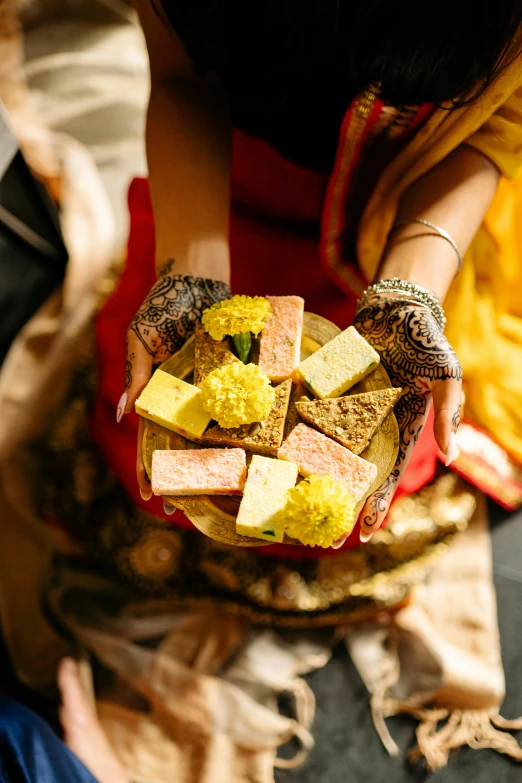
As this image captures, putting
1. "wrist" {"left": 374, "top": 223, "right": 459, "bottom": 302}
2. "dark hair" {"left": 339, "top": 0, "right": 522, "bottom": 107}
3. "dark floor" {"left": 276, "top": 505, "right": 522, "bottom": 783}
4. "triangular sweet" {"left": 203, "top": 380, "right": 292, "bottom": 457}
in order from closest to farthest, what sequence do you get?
"dark hair" {"left": 339, "top": 0, "right": 522, "bottom": 107} < "triangular sweet" {"left": 203, "top": 380, "right": 292, "bottom": 457} < "wrist" {"left": 374, "top": 223, "right": 459, "bottom": 302} < "dark floor" {"left": 276, "top": 505, "right": 522, "bottom": 783}

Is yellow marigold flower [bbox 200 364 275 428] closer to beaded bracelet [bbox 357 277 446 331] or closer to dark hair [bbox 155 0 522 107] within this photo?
beaded bracelet [bbox 357 277 446 331]

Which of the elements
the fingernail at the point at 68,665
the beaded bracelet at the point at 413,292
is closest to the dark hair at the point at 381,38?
the beaded bracelet at the point at 413,292

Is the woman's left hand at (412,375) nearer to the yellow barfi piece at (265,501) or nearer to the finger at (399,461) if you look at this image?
the finger at (399,461)

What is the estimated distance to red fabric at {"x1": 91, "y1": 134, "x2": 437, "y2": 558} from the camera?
A: 1.11m

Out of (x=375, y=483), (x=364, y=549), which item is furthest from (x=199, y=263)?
(x=364, y=549)

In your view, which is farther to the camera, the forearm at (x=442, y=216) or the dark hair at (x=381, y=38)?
the forearm at (x=442, y=216)

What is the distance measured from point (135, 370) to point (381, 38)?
1.87 feet

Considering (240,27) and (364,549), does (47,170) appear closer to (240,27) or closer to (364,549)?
(240,27)

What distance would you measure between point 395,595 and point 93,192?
4.32 ft

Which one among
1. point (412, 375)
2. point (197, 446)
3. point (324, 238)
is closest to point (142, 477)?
point (197, 446)

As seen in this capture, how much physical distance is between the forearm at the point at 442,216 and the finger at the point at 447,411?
0.22 meters

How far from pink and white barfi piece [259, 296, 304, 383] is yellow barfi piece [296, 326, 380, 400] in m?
0.02

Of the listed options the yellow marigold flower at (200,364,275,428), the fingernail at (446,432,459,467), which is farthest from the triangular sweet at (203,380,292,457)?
the fingernail at (446,432,459,467)

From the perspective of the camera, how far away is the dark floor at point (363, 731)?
4.01 ft
